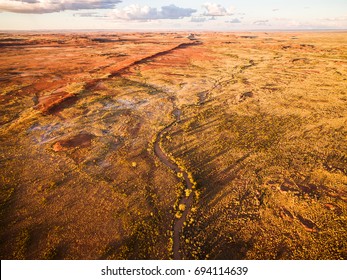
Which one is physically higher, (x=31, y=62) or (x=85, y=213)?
→ (x=85, y=213)

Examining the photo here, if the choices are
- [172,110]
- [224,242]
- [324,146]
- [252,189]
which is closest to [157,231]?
[224,242]

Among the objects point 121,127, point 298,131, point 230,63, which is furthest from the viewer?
point 230,63

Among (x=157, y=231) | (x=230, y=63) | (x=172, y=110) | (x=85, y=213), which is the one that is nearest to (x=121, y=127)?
(x=172, y=110)

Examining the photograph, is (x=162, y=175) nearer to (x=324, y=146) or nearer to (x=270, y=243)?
(x=270, y=243)

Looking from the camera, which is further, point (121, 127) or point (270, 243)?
point (121, 127)

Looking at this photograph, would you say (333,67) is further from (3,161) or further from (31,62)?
(31,62)

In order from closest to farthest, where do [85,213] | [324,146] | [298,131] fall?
[85,213], [324,146], [298,131]
